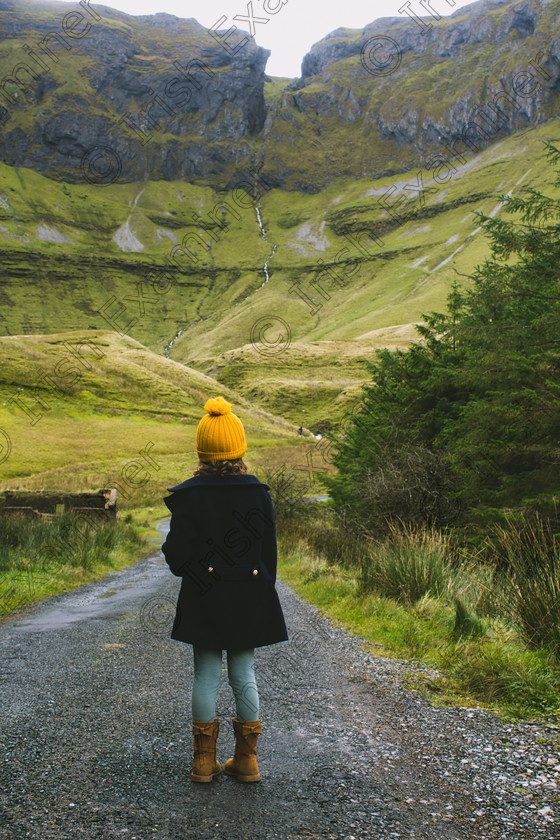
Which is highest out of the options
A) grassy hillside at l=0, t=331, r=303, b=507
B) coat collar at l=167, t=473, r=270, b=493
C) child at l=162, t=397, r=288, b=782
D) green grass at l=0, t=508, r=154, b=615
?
grassy hillside at l=0, t=331, r=303, b=507

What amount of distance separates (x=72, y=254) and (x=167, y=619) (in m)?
203

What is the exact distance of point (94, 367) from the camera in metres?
69.8

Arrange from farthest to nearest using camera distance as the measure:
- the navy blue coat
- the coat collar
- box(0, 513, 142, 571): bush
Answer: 1. box(0, 513, 142, 571): bush
2. the coat collar
3. the navy blue coat

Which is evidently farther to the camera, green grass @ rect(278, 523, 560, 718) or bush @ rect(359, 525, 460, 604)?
bush @ rect(359, 525, 460, 604)

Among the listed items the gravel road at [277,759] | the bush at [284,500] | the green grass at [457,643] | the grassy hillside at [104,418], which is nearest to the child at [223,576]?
the gravel road at [277,759]

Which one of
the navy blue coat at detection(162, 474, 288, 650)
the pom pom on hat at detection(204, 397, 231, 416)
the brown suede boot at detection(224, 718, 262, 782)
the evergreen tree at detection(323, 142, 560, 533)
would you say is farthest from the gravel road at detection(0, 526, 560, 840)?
the evergreen tree at detection(323, 142, 560, 533)

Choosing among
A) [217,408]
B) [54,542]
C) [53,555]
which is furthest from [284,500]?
[217,408]

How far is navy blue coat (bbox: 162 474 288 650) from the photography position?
3.26m

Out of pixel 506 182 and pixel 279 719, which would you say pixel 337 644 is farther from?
pixel 506 182

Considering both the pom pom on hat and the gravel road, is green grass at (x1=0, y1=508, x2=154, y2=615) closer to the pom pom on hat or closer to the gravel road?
the gravel road

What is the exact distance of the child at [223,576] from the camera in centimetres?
318

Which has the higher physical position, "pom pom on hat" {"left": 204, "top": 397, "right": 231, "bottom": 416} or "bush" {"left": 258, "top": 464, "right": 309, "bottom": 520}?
"pom pom on hat" {"left": 204, "top": 397, "right": 231, "bottom": 416}

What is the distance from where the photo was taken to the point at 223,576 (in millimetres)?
3312

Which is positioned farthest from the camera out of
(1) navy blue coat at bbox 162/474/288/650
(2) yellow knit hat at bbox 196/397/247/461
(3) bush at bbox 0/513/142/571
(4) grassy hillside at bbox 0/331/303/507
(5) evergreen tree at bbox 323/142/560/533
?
(4) grassy hillside at bbox 0/331/303/507
